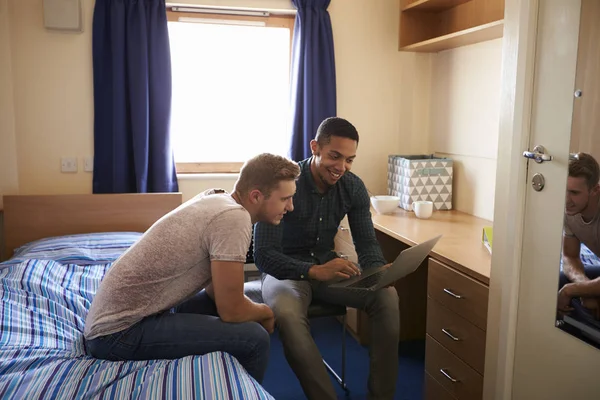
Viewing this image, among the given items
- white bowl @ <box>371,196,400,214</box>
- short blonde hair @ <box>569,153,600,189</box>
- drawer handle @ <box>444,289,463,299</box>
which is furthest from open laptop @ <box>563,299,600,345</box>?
white bowl @ <box>371,196,400,214</box>

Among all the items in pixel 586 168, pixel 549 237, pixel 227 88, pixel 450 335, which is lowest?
pixel 450 335

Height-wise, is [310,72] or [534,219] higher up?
[310,72]

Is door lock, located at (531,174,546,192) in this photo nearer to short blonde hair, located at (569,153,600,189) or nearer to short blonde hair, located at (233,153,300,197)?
short blonde hair, located at (569,153,600,189)

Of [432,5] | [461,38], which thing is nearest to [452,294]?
[461,38]

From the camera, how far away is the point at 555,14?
1.68m

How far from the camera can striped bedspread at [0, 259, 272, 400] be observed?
149 cm

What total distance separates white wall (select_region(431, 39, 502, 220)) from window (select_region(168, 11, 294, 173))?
1056mm

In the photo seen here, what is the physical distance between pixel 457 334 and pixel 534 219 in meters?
0.65

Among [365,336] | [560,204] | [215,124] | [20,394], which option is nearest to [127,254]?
[20,394]

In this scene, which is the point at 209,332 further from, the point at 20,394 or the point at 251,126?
the point at 251,126

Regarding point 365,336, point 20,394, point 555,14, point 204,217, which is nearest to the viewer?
point 20,394

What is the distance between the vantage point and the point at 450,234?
2754 mm

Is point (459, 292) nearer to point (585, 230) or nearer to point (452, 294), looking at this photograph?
point (452, 294)

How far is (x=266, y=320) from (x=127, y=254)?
1.74ft
